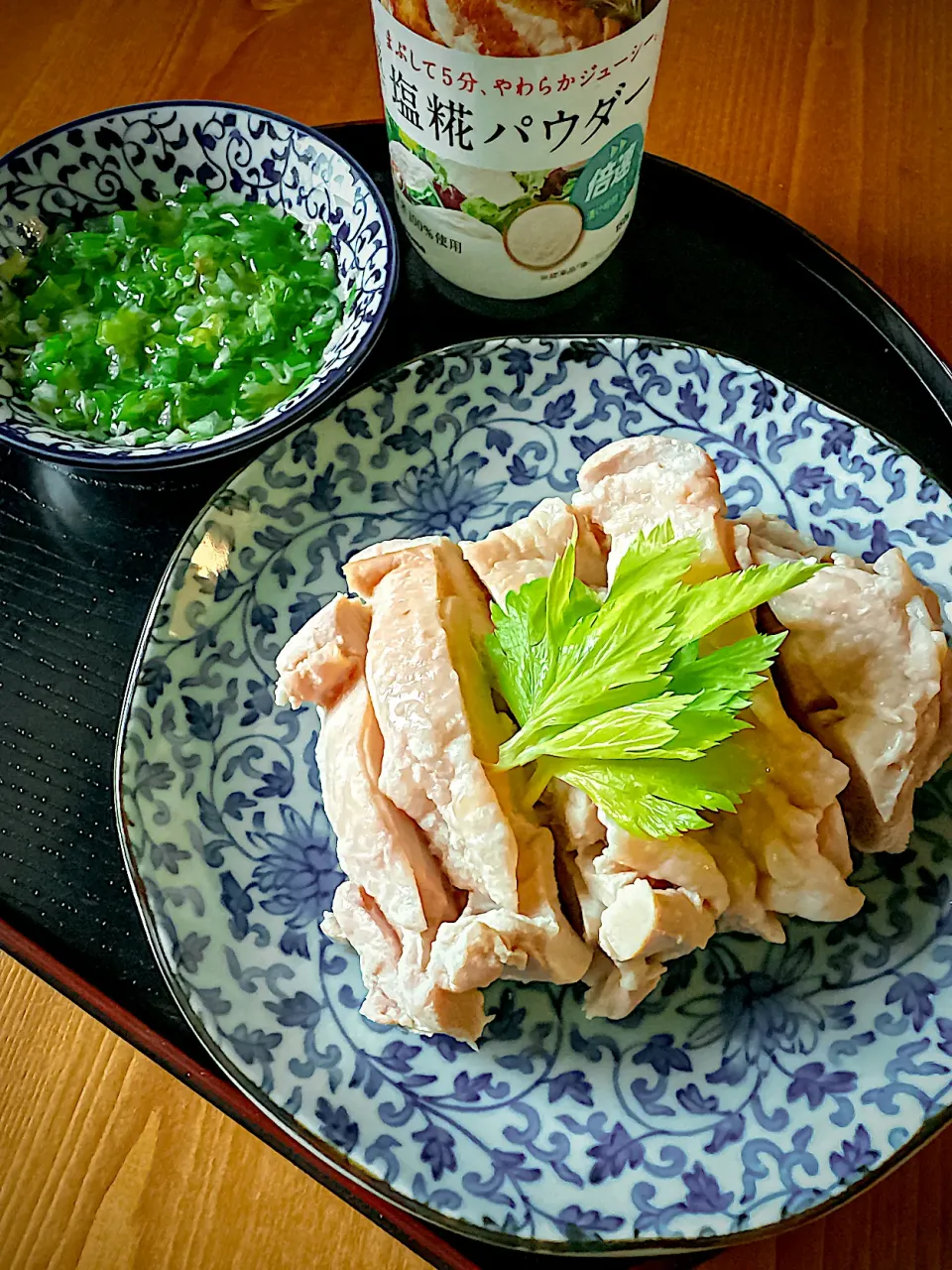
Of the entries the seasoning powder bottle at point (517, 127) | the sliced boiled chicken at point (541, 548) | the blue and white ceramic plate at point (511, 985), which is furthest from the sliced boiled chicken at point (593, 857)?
the seasoning powder bottle at point (517, 127)

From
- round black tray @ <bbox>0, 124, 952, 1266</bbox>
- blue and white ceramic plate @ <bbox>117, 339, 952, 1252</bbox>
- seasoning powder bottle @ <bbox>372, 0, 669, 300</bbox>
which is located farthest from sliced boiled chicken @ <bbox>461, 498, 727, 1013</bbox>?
seasoning powder bottle @ <bbox>372, 0, 669, 300</bbox>

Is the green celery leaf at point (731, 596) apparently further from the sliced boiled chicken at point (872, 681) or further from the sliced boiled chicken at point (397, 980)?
the sliced boiled chicken at point (397, 980)

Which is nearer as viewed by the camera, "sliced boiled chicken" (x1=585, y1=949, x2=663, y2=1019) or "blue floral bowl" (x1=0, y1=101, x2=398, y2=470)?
"sliced boiled chicken" (x1=585, y1=949, x2=663, y2=1019)

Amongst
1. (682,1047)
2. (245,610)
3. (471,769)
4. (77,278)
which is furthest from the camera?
(77,278)

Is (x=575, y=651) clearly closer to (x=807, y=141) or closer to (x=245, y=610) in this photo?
(x=245, y=610)

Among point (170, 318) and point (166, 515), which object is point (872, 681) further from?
point (170, 318)

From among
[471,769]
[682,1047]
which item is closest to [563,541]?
[471,769]

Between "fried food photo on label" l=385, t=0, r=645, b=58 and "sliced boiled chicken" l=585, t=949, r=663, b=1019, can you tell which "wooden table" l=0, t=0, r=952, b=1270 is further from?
"fried food photo on label" l=385, t=0, r=645, b=58

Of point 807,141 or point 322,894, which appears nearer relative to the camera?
point 322,894
